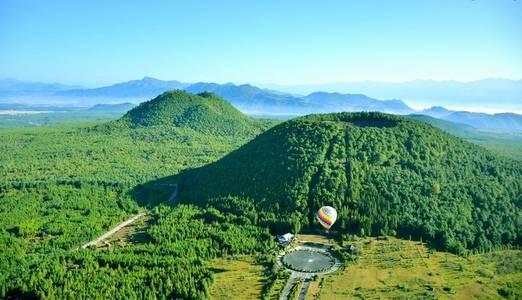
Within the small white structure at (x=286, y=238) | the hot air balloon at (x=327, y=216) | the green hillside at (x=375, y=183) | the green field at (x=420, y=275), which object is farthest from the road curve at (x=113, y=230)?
the green field at (x=420, y=275)

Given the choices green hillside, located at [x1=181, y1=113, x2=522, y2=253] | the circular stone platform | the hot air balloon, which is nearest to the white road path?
green hillside, located at [x1=181, y1=113, x2=522, y2=253]

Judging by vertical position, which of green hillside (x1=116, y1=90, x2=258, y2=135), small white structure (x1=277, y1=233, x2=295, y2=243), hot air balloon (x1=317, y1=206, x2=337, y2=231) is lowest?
small white structure (x1=277, y1=233, x2=295, y2=243)

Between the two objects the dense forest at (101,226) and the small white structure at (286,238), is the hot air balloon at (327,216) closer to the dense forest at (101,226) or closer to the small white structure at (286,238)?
the small white structure at (286,238)

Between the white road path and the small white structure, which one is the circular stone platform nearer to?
the small white structure

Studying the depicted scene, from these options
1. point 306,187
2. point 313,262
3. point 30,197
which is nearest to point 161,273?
point 313,262

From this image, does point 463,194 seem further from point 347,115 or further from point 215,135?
point 215,135

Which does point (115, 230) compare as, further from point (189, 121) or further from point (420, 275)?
point (189, 121)

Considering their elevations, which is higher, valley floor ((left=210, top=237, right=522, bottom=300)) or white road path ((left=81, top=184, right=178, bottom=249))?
white road path ((left=81, top=184, right=178, bottom=249))
